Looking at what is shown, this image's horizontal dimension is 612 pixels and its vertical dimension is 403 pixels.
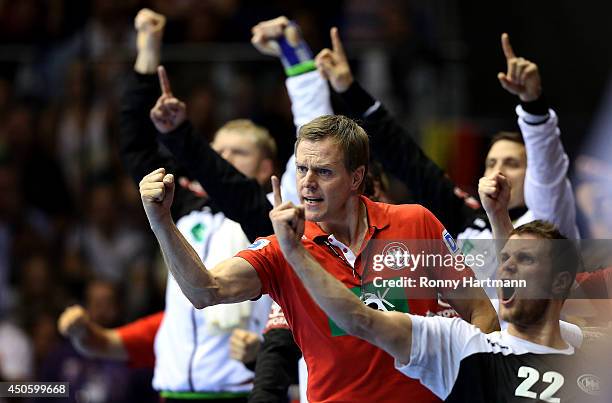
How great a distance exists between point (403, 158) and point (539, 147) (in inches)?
25.5

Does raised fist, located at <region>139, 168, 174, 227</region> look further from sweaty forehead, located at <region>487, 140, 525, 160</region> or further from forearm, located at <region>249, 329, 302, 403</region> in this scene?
sweaty forehead, located at <region>487, 140, 525, 160</region>

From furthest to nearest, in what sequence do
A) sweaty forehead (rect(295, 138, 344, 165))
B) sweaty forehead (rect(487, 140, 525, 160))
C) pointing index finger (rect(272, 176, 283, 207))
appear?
sweaty forehead (rect(487, 140, 525, 160)), sweaty forehead (rect(295, 138, 344, 165)), pointing index finger (rect(272, 176, 283, 207))

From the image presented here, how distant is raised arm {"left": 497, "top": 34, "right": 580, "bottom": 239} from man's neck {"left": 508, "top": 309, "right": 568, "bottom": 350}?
1.32 metres

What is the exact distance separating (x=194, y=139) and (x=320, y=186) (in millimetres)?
1333

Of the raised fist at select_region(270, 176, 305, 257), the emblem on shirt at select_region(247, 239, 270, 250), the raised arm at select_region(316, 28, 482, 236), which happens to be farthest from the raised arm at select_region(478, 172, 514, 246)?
the raised arm at select_region(316, 28, 482, 236)

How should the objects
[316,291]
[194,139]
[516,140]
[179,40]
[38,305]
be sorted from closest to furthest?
[316,291] < [194,139] < [516,140] < [38,305] < [179,40]

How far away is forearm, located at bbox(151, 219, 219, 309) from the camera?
3871 millimetres

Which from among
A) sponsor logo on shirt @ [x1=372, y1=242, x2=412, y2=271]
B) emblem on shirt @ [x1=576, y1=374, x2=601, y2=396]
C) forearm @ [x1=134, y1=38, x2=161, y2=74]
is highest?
forearm @ [x1=134, y1=38, x2=161, y2=74]

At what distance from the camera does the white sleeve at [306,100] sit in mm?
5711

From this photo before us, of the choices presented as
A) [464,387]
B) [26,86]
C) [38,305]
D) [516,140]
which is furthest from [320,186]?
[26,86]

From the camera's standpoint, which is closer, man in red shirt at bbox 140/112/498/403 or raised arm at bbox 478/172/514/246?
man in red shirt at bbox 140/112/498/403

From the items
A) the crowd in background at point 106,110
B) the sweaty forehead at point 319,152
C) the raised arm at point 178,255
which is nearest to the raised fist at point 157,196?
the raised arm at point 178,255

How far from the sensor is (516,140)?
5711 mm

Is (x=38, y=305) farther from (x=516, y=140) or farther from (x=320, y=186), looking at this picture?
(x=320, y=186)
